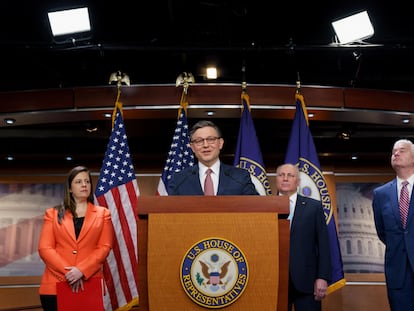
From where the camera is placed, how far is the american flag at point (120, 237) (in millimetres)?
4570

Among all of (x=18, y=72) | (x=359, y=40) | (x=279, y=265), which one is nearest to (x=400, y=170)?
(x=359, y=40)

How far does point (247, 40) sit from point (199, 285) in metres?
4.32

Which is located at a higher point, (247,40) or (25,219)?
(247,40)

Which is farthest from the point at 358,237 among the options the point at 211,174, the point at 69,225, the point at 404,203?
the point at 211,174

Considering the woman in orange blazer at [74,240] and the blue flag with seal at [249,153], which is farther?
the blue flag with seal at [249,153]

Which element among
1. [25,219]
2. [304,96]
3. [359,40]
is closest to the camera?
[359,40]

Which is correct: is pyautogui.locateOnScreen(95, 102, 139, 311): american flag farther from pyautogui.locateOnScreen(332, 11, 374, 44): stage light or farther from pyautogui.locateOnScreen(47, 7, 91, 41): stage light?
pyautogui.locateOnScreen(332, 11, 374, 44): stage light

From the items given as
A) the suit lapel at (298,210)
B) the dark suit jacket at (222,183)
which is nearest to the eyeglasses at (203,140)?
the dark suit jacket at (222,183)

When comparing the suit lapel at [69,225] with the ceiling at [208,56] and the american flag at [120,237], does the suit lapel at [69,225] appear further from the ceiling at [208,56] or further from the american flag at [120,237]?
the ceiling at [208,56]

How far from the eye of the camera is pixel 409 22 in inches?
221

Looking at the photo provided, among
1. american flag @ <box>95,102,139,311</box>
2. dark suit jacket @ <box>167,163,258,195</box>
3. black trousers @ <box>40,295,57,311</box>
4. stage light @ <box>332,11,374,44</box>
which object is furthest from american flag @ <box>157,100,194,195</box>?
dark suit jacket @ <box>167,163,258,195</box>

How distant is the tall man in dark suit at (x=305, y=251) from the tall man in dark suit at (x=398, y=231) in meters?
0.45

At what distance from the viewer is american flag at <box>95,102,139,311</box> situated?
457 centimetres

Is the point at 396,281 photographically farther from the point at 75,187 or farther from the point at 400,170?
the point at 75,187
